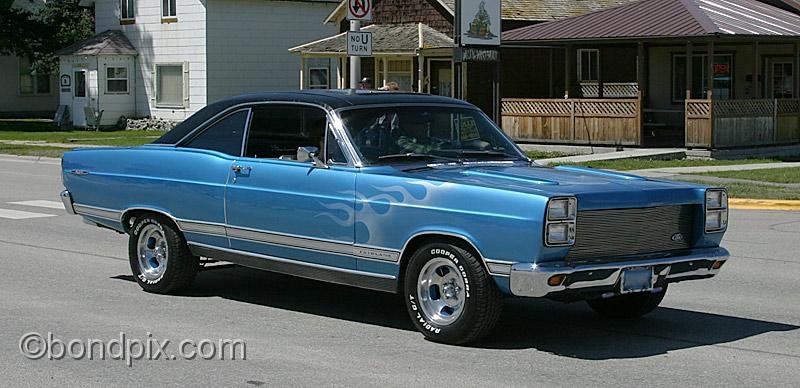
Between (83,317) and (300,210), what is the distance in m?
1.86

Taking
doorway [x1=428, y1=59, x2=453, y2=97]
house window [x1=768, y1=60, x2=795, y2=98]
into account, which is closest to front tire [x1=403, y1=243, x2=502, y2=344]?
house window [x1=768, y1=60, x2=795, y2=98]

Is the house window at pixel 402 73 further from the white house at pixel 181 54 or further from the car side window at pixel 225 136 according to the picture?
the car side window at pixel 225 136

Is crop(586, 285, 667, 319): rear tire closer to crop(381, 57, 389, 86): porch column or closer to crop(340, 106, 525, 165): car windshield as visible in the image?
crop(340, 106, 525, 165): car windshield

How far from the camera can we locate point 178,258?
10242mm

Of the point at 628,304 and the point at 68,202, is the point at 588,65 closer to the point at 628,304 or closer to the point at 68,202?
the point at 68,202

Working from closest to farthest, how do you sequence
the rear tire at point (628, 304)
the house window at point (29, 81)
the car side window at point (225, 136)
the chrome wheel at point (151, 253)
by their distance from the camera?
the rear tire at point (628, 304) → the car side window at point (225, 136) → the chrome wheel at point (151, 253) → the house window at point (29, 81)

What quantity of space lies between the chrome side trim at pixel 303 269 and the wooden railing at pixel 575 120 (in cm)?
2089

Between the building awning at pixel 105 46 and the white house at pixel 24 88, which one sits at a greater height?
the building awning at pixel 105 46

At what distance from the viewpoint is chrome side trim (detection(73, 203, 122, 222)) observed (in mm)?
10719

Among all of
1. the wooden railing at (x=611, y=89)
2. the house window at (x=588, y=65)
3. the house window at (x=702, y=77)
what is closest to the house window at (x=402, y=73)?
the house window at (x=588, y=65)

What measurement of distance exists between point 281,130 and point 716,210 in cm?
339

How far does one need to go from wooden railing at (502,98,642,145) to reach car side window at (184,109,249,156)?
67.2ft

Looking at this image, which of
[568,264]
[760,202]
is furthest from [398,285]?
[760,202]

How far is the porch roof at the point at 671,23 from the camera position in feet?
92.2
